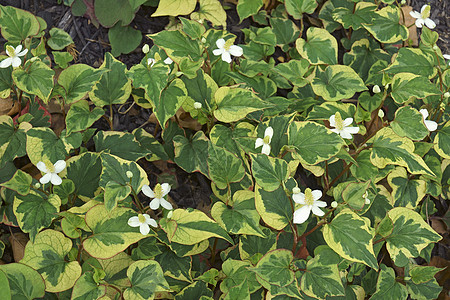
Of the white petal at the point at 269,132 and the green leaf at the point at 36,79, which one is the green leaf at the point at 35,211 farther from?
the white petal at the point at 269,132

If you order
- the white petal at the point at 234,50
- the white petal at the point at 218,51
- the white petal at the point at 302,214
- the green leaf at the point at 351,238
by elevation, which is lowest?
the green leaf at the point at 351,238

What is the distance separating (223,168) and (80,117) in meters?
0.65

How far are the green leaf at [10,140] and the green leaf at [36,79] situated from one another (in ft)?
0.56

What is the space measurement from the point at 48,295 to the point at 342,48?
6.41 feet

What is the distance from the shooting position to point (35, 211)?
1.67 metres

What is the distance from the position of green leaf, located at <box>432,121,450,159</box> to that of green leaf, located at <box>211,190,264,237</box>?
95cm

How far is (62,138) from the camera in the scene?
1.80 metres

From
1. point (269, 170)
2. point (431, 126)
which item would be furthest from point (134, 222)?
point (431, 126)

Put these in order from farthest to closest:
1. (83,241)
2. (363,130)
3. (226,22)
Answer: (226,22) < (363,130) < (83,241)

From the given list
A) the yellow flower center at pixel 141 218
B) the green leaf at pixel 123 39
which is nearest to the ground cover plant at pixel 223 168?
the yellow flower center at pixel 141 218

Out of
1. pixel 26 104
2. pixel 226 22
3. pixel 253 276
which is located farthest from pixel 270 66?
pixel 26 104

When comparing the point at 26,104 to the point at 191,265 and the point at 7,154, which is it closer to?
the point at 7,154

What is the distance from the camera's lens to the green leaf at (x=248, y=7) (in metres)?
2.31

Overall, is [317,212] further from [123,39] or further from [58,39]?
[58,39]
